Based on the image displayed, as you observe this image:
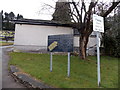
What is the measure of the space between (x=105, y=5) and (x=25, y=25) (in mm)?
8608

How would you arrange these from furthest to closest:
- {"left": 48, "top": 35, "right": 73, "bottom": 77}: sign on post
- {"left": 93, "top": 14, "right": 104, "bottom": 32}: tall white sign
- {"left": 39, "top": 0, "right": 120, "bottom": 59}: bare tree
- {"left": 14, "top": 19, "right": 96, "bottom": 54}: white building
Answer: {"left": 14, "top": 19, "right": 96, "bottom": 54}: white building < {"left": 39, "top": 0, "right": 120, "bottom": 59}: bare tree < {"left": 48, "top": 35, "right": 73, "bottom": 77}: sign on post < {"left": 93, "top": 14, "right": 104, "bottom": 32}: tall white sign

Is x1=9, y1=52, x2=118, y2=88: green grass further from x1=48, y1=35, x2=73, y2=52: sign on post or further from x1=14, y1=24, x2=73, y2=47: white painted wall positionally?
x1=14, y1=24, x2=73, y2=47: white painted wall

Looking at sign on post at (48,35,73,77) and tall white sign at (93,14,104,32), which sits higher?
tall white sign at (93,14,104,32)

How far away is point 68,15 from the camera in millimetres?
11445

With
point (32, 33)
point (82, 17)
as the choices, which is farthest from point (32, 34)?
point (82, 17)

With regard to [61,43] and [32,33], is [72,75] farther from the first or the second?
[32,33]

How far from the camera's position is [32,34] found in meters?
14.0

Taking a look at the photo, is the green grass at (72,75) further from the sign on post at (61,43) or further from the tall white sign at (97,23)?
the tall white sign at (97,23)

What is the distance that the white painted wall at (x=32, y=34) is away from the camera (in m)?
13.7

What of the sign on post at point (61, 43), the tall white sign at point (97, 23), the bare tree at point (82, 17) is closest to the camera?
the tall white sign at point (97, 23)

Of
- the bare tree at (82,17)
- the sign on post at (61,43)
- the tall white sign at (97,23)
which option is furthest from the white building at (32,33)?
the tall white sign at (97,23)

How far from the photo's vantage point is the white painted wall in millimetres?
13721

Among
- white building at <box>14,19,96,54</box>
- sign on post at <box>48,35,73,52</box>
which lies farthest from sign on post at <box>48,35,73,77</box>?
white building at <box>14,19,96,54</box>

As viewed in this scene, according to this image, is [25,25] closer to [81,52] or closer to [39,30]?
[39,30]
